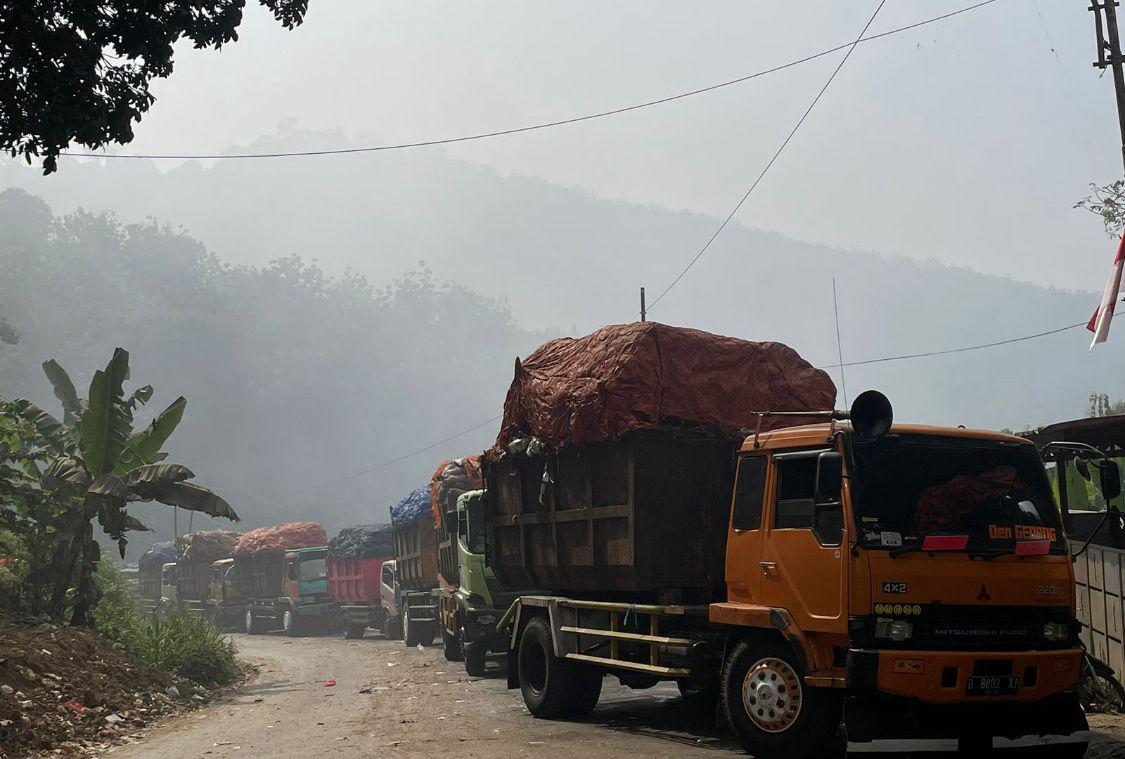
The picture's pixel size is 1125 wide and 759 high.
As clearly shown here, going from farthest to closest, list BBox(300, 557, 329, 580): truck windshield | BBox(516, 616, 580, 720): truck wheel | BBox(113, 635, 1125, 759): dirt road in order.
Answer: BBox(300, 557, 329, 580): truck windshield, BBox(516, 616, 580, 720): truck wheel, BBox(113, 635, 1125, 759): dirt road

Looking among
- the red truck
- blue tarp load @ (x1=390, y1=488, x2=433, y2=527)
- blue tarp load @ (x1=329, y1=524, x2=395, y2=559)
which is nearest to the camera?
blue tarp load @ (x1=390, y1=488, x2=433, y2=527)

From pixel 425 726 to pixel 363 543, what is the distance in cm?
2045

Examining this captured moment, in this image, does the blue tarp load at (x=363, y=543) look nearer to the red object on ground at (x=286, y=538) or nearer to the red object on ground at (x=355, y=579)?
the red object on ground at (x=355, y=579)

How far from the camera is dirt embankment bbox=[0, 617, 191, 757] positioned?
11562mm

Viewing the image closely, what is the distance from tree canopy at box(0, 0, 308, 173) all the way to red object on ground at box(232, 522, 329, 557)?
26805 mm

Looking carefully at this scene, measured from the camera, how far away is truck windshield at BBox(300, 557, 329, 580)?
34.1 metres

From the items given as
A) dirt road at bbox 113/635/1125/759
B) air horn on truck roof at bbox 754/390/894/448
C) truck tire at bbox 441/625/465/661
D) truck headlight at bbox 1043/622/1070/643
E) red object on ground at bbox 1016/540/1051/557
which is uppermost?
air horn on truck roof at bbox 754/390/894/448

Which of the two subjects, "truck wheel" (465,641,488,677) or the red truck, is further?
the red truck

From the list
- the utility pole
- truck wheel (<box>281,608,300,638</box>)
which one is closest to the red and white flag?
the utility pole

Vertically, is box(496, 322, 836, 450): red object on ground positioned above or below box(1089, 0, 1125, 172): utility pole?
below

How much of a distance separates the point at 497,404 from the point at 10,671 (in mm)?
130163

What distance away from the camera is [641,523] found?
10.1 meters

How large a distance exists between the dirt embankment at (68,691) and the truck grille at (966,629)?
829 cm

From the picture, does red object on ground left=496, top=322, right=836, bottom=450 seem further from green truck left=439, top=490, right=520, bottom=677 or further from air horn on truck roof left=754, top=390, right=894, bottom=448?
green truck left=439, top=490, right=520, bottom=677
